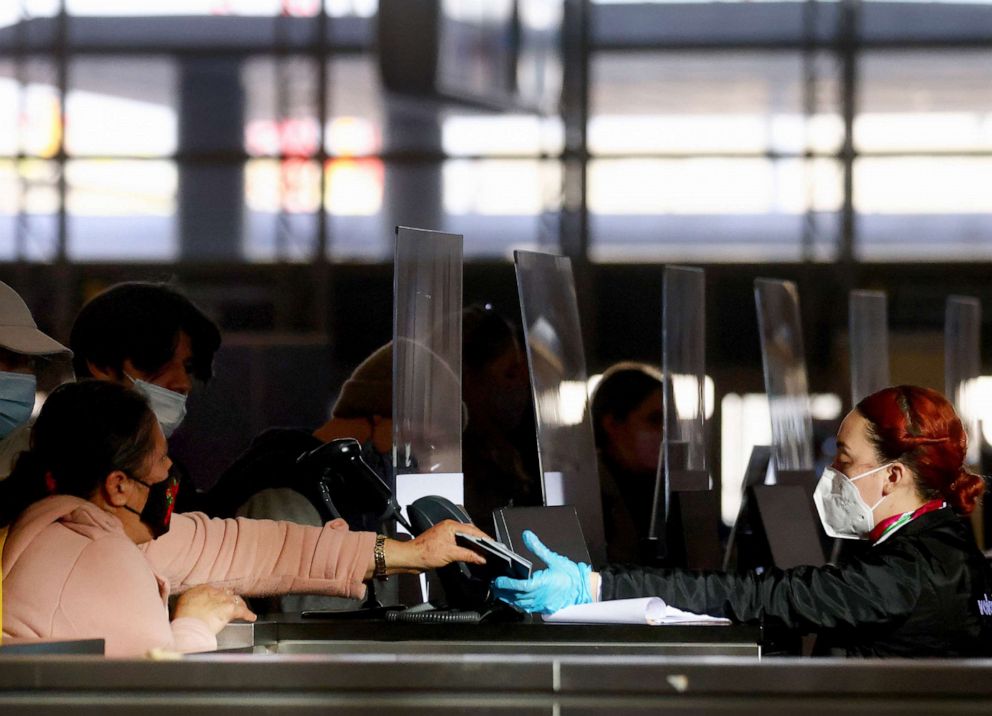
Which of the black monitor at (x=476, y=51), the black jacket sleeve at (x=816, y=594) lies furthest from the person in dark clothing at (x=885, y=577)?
the black monitor at (x=476, y=51)

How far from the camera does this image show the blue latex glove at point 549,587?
2352 mm

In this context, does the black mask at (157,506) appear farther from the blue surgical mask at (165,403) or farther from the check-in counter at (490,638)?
the blue surgical mask at (165,403)

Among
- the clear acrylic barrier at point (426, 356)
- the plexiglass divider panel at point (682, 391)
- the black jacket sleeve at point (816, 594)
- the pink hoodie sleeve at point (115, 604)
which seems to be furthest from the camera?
the plexiglass divider panel at point (682, 391)

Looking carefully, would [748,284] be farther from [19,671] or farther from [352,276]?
[19,671]

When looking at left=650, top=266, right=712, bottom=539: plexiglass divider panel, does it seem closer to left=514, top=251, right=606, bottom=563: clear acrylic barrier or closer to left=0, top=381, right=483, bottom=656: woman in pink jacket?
left=514, top=251, right=606, bottom=563: clear acrylic barrier

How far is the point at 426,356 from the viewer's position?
10.0ft

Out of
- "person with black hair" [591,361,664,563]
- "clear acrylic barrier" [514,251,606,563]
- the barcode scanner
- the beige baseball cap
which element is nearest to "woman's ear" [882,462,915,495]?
the barcode scanner

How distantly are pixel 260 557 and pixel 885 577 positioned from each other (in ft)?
3.60

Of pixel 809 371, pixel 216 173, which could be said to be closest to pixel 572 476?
pixel 809 371

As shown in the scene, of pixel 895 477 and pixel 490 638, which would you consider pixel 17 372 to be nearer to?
pixel 490 638

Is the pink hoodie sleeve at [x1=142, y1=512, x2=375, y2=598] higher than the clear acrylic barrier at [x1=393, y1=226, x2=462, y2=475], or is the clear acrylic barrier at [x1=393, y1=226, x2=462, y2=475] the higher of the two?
the clear acrylic barrier at [x1=393, y1=226, x2=462, y2=475]

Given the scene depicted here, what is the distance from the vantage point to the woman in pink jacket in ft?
6.65

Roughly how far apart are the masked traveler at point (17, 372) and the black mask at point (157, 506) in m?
0.45

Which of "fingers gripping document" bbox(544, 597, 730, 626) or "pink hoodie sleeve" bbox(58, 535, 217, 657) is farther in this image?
"fingers gripping document" bbox(544, 597, 730, 626)
